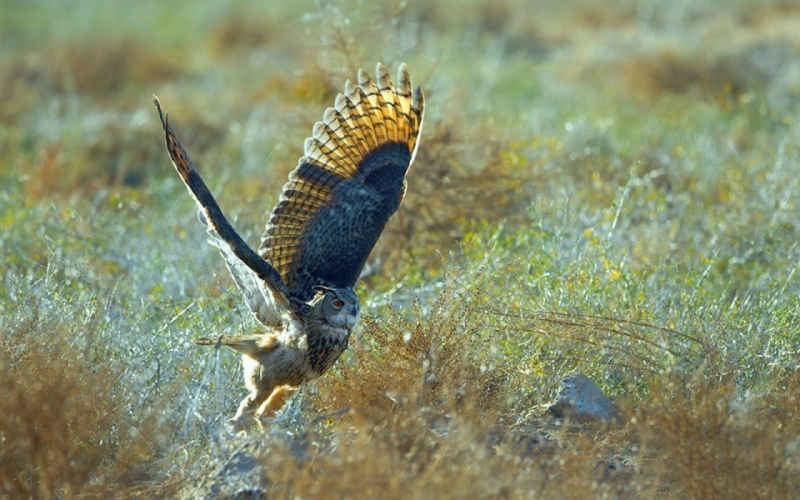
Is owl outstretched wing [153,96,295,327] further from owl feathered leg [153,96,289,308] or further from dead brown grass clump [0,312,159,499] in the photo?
dead brown grass clump [0,312,159,499]

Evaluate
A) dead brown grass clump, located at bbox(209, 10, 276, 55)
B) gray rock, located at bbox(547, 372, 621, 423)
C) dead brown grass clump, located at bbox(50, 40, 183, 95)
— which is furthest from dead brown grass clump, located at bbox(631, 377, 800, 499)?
dead brown grass clump, located at bbox(209, 10, 276, 55)

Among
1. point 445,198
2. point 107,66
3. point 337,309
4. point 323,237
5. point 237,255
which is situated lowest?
point 445,198

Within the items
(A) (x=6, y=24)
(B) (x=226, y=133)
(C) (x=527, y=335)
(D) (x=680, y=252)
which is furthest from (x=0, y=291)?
(A) (x=6, y=24)

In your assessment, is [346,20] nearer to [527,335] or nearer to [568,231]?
[568,231]

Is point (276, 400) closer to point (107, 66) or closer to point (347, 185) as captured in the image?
point (347, 185)

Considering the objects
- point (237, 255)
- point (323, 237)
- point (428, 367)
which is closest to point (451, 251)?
point (323, 237)

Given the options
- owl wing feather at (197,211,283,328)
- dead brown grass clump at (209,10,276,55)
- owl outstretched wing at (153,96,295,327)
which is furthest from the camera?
dead brown grass clump at (209,10,276,55)

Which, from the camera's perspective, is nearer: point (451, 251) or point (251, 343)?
point (251, 343)
